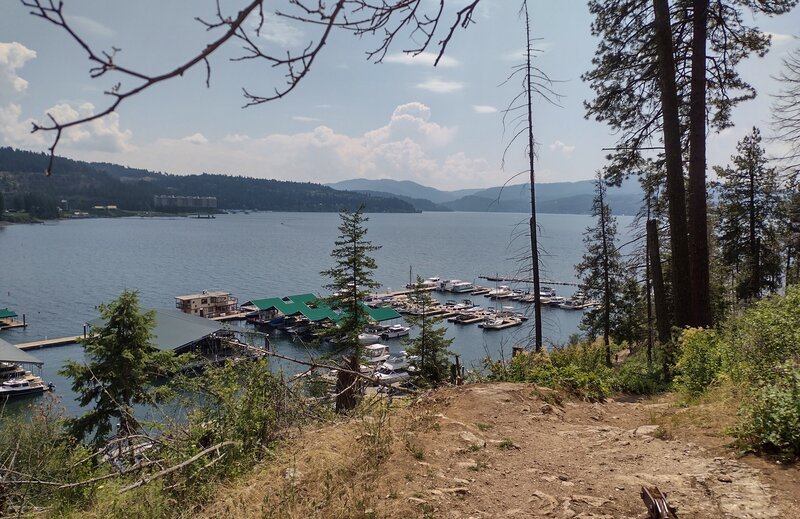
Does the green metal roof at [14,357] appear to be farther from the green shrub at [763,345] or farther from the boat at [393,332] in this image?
the green shrub at [763,345]

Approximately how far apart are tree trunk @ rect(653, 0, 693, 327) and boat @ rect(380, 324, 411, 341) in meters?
37.3

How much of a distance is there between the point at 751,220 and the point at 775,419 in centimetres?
2204

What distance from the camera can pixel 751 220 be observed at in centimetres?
2106

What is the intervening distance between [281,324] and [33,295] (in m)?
31.5

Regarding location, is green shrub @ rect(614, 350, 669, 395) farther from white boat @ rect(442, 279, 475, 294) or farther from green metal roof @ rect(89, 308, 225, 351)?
white boat @ rect(442, 279, 475, 294)

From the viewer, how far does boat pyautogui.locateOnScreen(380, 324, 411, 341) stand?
147ft

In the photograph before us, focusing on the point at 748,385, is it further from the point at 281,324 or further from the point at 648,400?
the point at 281,324

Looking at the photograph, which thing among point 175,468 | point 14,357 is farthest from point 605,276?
point 14,357

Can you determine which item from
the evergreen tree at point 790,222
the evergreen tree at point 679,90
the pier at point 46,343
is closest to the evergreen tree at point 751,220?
the evergreen tree at point 790,222

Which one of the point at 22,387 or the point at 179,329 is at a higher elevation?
the point at 179,329

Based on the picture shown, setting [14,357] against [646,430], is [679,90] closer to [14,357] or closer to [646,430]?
[646,430]

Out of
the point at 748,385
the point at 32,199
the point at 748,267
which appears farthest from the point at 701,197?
the point at 32,199

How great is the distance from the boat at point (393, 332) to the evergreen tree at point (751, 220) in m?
28.5

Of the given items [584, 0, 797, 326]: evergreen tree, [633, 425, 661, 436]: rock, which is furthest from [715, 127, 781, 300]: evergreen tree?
[633, 425, 661, 436]: rock
